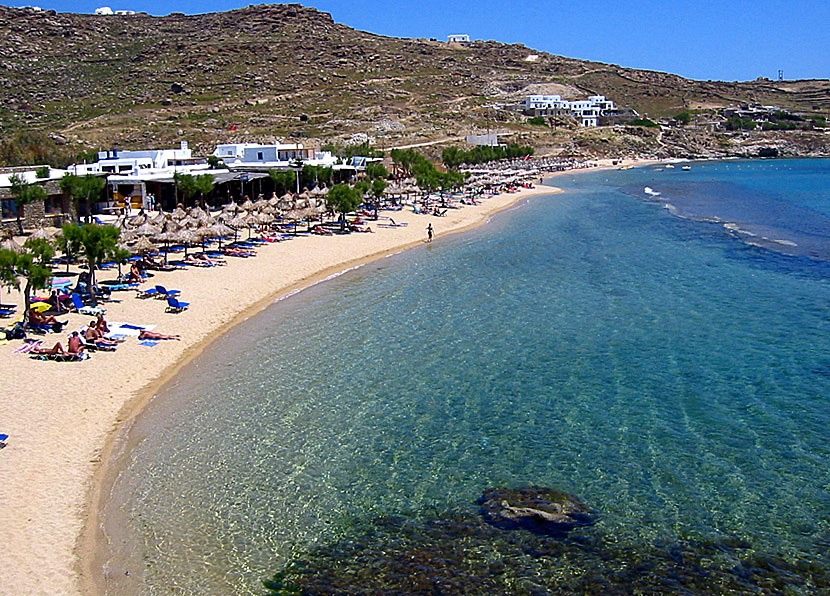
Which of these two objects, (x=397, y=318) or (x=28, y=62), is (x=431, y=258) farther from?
(x=28, y=62)

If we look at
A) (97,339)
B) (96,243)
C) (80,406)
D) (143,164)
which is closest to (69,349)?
(97,339)

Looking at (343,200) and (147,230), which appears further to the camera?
(343,200)

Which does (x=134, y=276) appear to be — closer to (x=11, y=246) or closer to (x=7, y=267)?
(x=11, y=246)

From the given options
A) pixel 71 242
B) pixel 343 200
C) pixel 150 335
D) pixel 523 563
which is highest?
pixel 343 200

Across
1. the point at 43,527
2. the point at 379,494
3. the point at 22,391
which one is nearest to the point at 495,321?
the point at 379,494

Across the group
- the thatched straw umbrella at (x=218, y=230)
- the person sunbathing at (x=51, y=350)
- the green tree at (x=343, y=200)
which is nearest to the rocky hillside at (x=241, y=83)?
the green tree at (x=343, y=200)

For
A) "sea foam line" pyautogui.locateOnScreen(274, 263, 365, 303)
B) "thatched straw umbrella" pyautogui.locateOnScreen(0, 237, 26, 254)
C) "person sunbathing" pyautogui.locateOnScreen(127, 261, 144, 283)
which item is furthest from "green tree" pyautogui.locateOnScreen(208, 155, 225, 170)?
"person sunbathing" pyautogui.locateOnScreen(127, 261, 144, 283)

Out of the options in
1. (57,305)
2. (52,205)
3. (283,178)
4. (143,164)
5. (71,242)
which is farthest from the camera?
(283,178)
